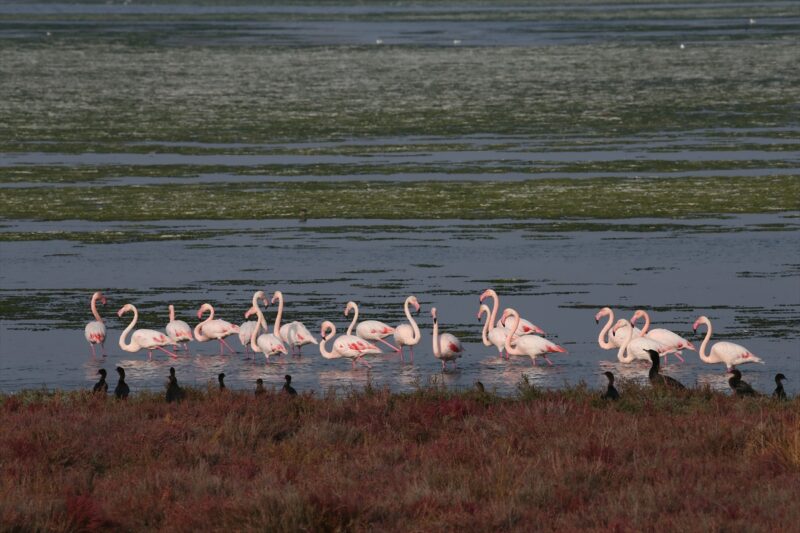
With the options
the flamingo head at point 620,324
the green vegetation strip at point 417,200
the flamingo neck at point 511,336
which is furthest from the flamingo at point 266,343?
the green vegetation strip at point 417,200

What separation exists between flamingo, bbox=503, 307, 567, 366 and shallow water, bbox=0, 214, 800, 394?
0.23 metres

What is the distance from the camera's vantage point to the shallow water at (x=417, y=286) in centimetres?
2072

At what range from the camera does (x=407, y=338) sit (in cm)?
2141

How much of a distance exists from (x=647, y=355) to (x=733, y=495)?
9.35 m

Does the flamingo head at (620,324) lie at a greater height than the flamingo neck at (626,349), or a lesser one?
greater

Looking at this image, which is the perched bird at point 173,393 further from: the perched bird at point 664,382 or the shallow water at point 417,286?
the perched bird at point 664,382

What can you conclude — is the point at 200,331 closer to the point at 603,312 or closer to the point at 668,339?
the point at 603,312

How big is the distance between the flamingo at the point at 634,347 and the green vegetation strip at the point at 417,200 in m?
13.7

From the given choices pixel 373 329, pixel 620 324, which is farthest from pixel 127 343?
pixel 620 324

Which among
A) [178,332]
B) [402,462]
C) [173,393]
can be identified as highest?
[178,332]

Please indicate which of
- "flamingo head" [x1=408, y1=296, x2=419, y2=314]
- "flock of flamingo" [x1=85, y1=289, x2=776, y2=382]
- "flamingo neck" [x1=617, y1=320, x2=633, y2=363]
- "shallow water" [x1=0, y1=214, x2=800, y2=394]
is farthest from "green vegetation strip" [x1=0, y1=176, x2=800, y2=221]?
"flamingo neck" [x1=617, y1=320, x2=633, y2=363]

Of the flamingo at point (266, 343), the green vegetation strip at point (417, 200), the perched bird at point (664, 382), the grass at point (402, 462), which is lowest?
the grass at point (402, 462)

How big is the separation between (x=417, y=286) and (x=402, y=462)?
1348cm

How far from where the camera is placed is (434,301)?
25.0m
